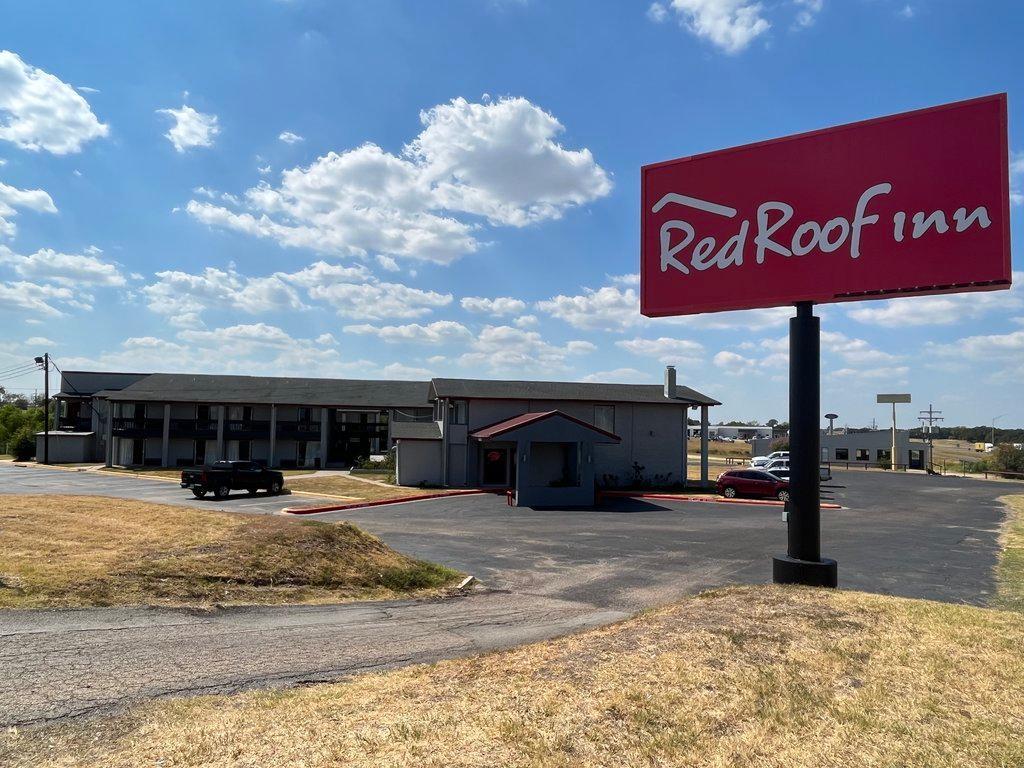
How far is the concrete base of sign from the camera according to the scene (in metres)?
10.4

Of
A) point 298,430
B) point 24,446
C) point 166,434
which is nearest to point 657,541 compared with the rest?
point 298,430

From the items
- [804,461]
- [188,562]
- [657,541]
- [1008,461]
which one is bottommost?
[657,541]

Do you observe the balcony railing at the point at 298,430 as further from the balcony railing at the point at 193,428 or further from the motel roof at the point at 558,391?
the motel roof at the point at 558,391

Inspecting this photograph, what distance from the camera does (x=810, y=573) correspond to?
10.4m

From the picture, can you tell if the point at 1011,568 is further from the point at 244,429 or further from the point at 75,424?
the point at 75,424

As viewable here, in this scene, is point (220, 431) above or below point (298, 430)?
below

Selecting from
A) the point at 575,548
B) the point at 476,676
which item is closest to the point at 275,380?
the point at 575,548

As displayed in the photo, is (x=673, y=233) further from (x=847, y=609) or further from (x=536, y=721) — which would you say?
(x=536, y=721)

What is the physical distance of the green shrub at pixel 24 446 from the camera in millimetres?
60219

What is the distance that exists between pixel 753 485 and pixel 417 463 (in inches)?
709

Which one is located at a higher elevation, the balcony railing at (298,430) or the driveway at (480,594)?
the balcony railing at (298,430)

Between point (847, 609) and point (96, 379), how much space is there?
71995 mm

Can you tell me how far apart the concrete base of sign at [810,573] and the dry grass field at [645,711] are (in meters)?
2.64

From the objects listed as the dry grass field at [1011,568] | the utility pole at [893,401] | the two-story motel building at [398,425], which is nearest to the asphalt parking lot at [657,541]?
the dry grass field at [1011,568]
